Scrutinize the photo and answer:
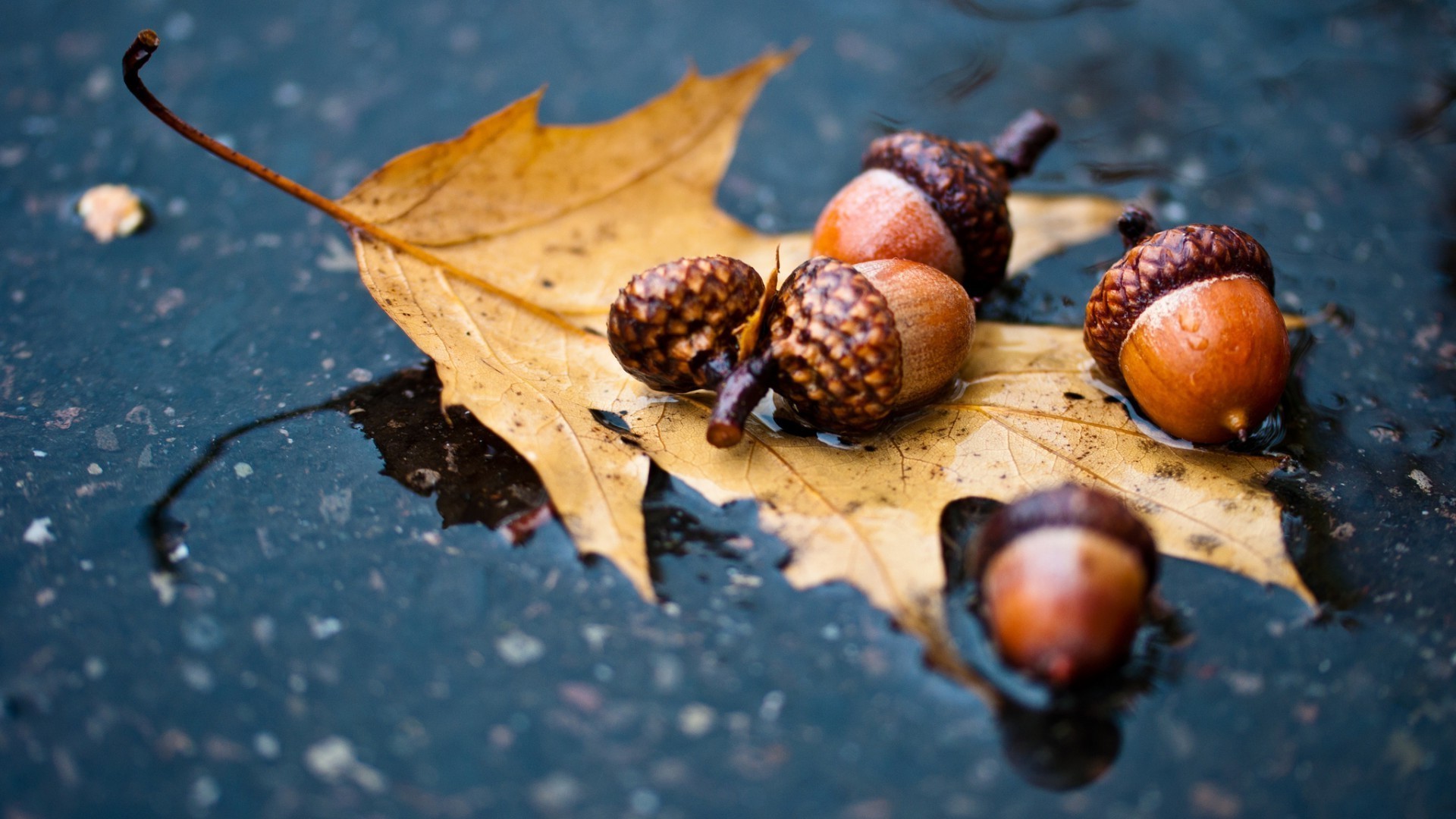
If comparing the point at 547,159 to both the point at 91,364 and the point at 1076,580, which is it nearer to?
the point at 91,364

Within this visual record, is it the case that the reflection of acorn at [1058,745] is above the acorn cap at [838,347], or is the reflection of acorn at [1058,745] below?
below

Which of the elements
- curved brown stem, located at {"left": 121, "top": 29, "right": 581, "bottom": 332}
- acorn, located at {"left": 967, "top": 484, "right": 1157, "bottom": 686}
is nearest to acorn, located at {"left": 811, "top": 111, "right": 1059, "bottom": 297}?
curved brown stem, located at {"left": 121, "top": 29, "right": 581, "bottom": 332}

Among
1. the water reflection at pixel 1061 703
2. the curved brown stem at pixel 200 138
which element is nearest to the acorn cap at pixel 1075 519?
the water reflection at pixel 1061 703

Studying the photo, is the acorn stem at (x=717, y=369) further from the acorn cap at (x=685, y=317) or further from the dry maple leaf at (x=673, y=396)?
the dry maple leaf at (x=673, y=396)

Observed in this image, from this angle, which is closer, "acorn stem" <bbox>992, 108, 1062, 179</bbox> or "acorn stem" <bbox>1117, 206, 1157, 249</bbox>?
"acorn stem" <bbox>1117, 206, 1157, 249</bbox>

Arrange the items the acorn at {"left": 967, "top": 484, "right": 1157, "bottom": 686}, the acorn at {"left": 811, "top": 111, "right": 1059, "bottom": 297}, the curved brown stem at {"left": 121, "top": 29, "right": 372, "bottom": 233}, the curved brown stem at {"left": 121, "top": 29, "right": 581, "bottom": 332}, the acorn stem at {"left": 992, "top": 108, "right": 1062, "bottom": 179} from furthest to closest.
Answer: the acorn stem at {"left": 992, "top": 108, "right": 1062, "bottom": 179}
the acorn at {"left": 811, "top": 111, "right": 1059, "bottom": 297}
the curved brown stem at {"left": 121, "top": 29, "right": 581, "bottom": 332}
the curved brown stem at {"left": 121, "top": 29, "right": 372, "bottom": 233}
the acorn at {"left": 967, "top": 484, "right": 1157, "bottom": 686}

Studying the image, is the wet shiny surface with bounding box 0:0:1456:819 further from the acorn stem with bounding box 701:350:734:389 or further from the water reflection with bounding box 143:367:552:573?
the acorn stem with bounding box 701:350:734:389
